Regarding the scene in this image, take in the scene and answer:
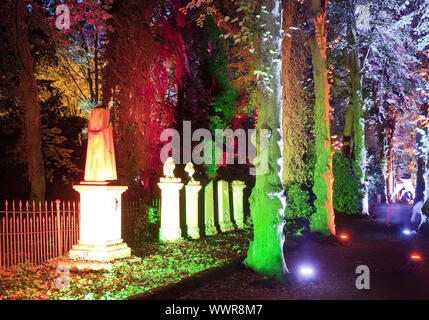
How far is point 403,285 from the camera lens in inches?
315

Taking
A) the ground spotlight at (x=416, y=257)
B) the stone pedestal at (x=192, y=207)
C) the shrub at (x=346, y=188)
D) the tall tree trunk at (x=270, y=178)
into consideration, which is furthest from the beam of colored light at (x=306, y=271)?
the shrub at (x=346, y=188)

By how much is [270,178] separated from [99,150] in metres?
3.98

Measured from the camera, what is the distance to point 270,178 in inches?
331

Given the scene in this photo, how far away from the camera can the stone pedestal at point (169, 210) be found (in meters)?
13.5

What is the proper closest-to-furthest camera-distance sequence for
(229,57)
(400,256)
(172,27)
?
(400,256)
(172,27)
(229,57)

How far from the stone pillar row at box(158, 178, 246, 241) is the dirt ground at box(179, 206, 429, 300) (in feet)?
12.1

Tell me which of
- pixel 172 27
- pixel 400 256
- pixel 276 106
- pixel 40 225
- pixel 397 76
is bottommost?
pixel 400 256

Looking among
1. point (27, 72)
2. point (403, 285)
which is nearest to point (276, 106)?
point (403, 285)

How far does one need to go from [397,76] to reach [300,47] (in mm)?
6437

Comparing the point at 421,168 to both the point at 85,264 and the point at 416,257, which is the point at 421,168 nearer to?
the point at 416,257

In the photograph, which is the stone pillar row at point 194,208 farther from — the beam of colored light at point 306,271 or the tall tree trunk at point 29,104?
the beam of colored light at point 306,271

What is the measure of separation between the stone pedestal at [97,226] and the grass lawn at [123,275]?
1.51ft

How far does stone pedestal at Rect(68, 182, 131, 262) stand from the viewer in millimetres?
9406
